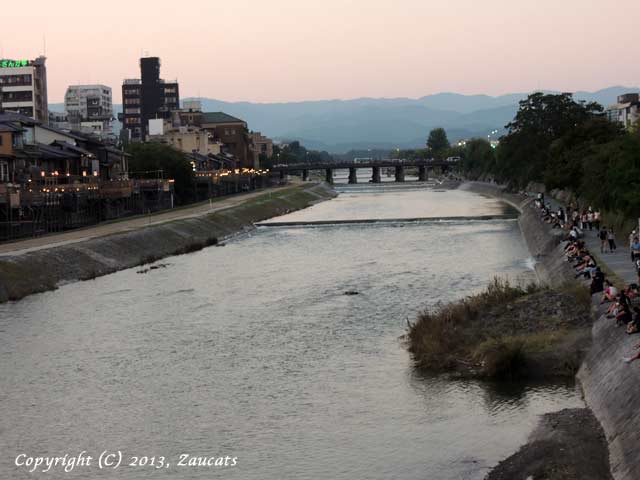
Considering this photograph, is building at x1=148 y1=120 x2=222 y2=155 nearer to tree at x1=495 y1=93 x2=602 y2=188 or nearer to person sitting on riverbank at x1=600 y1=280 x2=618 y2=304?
tree at x1=495 y1=93 x2=602 y2=188

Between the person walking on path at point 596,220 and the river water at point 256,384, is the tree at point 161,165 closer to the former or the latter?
the river water at point 256,384

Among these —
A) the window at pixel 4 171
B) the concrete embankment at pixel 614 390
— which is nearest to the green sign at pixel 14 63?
the window at pixel 4 171

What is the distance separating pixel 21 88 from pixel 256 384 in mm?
167072

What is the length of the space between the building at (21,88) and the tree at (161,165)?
5694 cm

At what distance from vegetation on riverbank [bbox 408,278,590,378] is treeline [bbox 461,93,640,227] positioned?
56.0ft

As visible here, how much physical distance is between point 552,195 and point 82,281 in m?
72.8

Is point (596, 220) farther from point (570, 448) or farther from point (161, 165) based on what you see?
point (161, 165)

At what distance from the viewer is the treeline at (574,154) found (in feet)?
187

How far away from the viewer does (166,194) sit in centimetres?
12431

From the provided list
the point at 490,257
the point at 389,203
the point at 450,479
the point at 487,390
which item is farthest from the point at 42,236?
A: the point at 389,203

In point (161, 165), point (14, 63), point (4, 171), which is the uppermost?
point (14, 63)

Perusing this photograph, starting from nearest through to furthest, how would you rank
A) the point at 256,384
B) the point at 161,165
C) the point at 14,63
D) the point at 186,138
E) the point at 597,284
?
the point at 256,384, the point at 597,284, the point at 161,165, the point at 186,138, the point at 14,63

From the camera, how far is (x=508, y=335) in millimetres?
33562

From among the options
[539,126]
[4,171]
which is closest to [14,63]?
[539,126]
